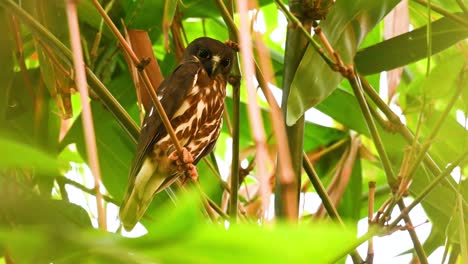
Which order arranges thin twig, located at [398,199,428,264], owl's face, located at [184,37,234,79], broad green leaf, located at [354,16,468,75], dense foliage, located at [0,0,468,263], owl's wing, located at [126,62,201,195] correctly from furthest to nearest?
owl's face, located at [184,37,234,79], owl's wing, located at [126,62,201,195], broad green leaf, located at [354,16,468,75], thin twig, located at [398,199,428,264], dense foliage, located at [0,0,468,263]

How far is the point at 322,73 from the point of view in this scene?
1027mm

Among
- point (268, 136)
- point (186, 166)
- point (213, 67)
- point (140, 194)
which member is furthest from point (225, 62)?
point (186, 166)

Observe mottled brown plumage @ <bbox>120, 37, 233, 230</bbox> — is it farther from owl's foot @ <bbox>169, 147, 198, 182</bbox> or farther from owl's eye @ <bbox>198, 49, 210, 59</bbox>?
owl's foot @ <bbox>169, 147, 198, 182</bbox>

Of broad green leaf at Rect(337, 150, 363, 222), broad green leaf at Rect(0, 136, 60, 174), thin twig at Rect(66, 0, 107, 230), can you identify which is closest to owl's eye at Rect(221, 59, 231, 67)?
broad green leaf at Rect(337, 150, 363, 222)

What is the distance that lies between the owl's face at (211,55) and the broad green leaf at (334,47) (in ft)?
1.77

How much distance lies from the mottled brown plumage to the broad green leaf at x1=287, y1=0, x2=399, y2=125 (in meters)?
0.45

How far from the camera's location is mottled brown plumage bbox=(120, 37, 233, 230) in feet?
4.94

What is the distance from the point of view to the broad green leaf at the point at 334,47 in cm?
99

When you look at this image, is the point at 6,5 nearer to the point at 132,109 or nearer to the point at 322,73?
the point at 322,73

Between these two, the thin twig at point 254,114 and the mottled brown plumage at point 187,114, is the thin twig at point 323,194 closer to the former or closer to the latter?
the mottled brown plumage at point 187,114

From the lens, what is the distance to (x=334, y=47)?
3.49 ft

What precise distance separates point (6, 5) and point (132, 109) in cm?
80

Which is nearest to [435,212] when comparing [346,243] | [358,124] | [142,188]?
[358,124]

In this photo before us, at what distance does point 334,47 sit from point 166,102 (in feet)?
2.11
